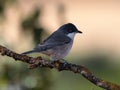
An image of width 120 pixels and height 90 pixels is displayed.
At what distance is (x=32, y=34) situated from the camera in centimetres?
571

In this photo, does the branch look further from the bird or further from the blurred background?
the bird

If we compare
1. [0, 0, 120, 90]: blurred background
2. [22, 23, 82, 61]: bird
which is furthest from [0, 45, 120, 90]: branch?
[22, 23, 82, 61]: bird

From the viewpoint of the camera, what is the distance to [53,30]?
10078 mm

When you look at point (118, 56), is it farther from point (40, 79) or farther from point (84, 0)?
point (40, 79)

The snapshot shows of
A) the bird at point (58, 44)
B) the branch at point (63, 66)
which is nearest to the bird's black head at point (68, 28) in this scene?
the bird at point (58, 44)

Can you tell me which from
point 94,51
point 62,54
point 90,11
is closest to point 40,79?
point 62,54

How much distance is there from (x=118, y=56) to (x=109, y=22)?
7.01 feet

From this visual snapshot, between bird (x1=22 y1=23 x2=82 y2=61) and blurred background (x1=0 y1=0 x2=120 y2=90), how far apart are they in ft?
0.26

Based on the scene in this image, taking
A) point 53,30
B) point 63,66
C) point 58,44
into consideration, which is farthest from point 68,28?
point 53,30

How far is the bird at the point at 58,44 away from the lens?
5.56 metres

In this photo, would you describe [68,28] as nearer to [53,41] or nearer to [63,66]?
[53,41]

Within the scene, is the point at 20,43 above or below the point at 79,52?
above

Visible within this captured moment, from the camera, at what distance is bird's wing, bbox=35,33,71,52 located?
558 cm

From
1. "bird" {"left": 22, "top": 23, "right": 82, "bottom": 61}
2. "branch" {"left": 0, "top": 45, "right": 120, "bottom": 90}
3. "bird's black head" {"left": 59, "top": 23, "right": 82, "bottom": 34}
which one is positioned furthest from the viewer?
"bird's black head" {"left": 59, "top": 23, "right": 82, "bottom": 34}
